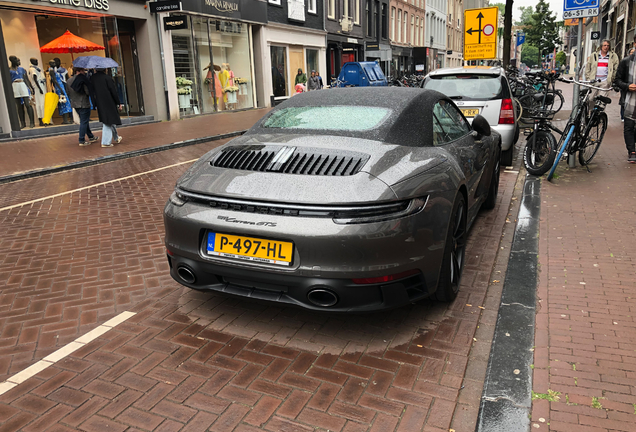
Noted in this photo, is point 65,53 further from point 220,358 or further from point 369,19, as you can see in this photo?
point 369,19

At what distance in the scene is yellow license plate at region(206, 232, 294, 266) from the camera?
282cm

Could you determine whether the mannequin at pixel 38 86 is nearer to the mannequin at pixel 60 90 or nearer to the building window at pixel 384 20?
the mannequin at pixel 60 90

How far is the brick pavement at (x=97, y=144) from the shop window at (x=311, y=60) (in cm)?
1114

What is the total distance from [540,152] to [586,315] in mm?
4700

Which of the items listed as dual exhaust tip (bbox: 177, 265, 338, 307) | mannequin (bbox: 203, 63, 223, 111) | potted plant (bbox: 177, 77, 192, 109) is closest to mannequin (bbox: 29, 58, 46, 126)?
potted plant (bbox: 177, 77, 192, 109)

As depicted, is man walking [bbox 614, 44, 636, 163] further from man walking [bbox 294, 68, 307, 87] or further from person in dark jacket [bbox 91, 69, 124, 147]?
man walking [bbox 294, 68, 307, 87]

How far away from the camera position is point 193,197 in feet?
10.3

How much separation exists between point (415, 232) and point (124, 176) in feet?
23.0

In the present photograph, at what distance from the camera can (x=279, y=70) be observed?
84.3 ft

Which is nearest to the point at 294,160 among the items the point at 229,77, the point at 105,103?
the point at 105,103

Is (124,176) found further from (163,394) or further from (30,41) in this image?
(30,41)

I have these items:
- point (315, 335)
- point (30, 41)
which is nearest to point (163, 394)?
point (315, 335)

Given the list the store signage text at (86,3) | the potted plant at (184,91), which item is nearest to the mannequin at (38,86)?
the store signage text at (86,3)

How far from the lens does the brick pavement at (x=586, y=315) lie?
97.7 inches
